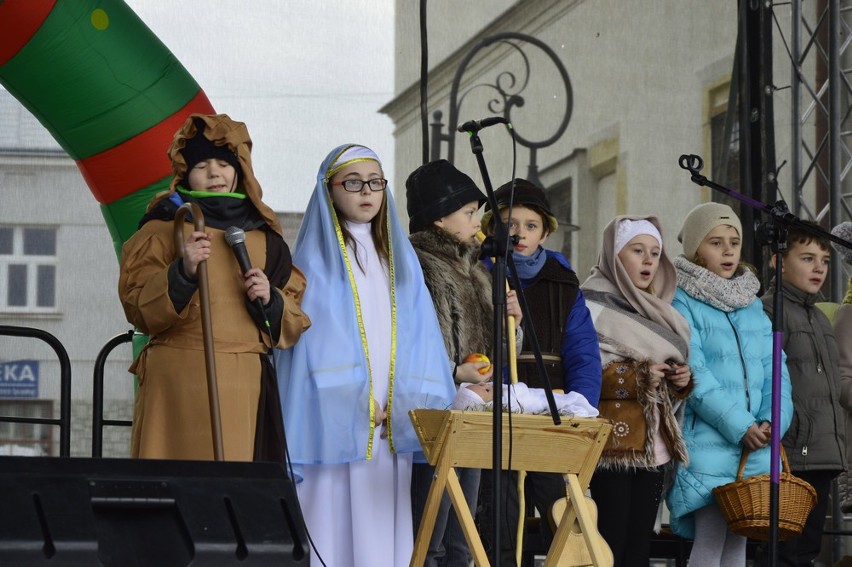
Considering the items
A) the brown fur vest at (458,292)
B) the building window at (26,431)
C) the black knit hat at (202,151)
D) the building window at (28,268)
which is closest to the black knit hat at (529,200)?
the brown fur vest at (458,292)

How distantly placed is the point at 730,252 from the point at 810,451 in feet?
2.65

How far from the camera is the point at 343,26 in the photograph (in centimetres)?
616

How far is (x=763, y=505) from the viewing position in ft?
15.1

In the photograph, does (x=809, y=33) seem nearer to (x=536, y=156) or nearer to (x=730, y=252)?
(x=536, y=156)

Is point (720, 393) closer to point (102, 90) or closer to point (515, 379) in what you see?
point (515, 379)

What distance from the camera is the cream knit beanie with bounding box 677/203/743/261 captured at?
203 inches

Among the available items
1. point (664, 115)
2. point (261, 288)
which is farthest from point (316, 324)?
point (664, 115)

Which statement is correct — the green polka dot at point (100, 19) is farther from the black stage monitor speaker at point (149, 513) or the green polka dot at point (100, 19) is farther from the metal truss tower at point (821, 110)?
the metal truss tower at point (821, 110)

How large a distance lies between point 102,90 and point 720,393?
2.49m

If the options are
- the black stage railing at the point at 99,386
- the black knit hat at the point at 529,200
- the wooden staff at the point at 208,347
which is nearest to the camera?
the wooden staff at the point at 208,347

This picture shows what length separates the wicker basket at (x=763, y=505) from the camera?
15.0 ft

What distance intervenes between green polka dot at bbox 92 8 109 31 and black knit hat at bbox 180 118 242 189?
1.26 metres

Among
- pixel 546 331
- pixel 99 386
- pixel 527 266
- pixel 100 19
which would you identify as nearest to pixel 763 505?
pixel 546 331

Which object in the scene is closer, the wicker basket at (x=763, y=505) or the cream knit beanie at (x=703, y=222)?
the wicker basket at (x=763, y=505)
